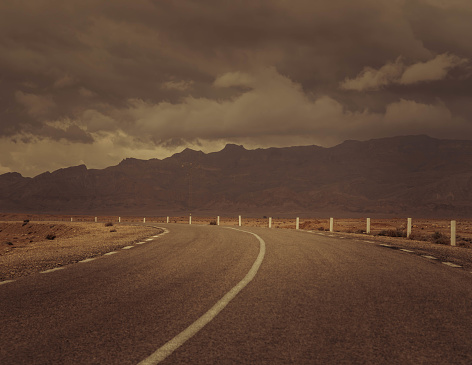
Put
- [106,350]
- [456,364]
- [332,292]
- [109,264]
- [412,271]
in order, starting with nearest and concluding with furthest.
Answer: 1. [456,364]
2. [106,350]
3. [332,292]
4. [412,271]
5. [109,264]

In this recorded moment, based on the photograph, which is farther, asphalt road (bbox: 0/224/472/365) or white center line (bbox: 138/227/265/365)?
asphalt road (bbox: 0/224/472/365)

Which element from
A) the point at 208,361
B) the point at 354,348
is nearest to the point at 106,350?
A: the point at 208,361

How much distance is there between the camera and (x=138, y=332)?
4398 millimetres

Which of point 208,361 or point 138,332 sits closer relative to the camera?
point 208,361

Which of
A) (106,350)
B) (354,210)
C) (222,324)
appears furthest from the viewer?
(354,210)

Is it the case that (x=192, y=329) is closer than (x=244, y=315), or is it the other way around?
(x=192, y=329)

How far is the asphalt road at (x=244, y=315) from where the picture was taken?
3812 mm

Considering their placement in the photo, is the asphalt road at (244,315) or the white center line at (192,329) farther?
the asphalt road at (244,315)

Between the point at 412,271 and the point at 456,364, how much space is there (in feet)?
17.9

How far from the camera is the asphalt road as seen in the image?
150 inches

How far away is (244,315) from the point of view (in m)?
5.10

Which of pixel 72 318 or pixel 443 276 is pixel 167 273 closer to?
pixel 72 318

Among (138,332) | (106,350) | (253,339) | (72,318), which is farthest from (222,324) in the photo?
(72,318)

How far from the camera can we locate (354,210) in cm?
17225
